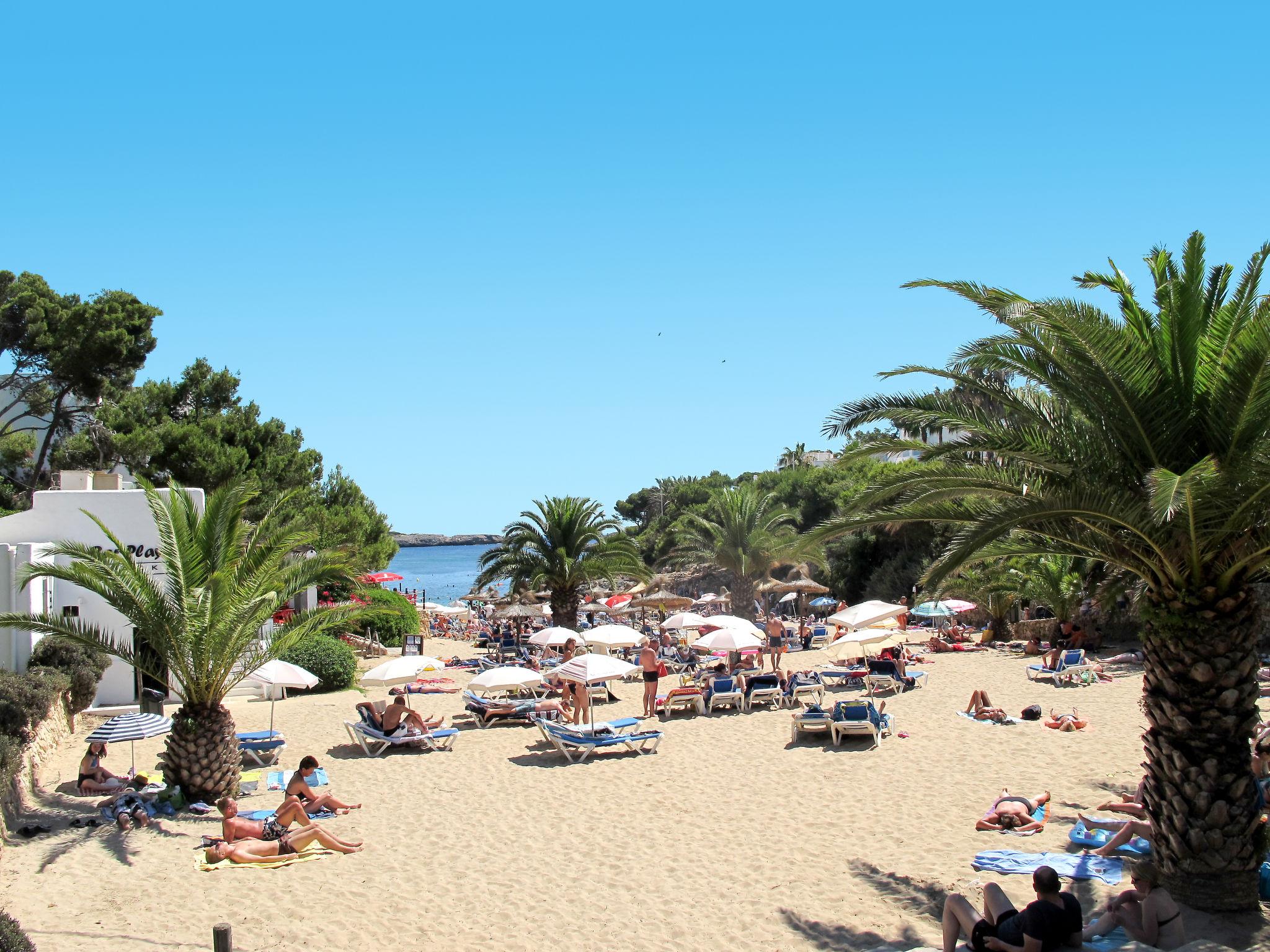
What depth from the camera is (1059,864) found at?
846 cm

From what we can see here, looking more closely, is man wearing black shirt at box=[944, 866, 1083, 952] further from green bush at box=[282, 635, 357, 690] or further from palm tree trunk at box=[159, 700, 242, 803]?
green bush at box=[282, 635, 357, 690]

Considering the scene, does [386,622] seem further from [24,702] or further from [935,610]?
[24,702]

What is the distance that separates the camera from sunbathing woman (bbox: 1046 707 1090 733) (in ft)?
47.8

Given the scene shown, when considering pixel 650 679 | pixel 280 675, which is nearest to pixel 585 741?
pixel 650 679

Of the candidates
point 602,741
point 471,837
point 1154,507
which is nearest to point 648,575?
point 602,741

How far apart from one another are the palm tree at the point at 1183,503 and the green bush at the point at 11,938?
243 inches

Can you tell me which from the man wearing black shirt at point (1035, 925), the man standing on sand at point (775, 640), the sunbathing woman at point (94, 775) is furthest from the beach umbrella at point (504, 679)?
the man wearing black shirt at point (1035, 925)

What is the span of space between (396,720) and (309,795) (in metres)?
3.91

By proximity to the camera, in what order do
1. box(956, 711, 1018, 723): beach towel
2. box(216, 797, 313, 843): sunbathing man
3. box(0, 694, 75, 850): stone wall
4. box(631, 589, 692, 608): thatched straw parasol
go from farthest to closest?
box(631, 589, 692, 608): thatched straw parasol < box(956, 711, 1018, 723): beach towel < box(0, 694, 75, 850): stone wall < box(216, 797, 313, 843): sunbathing man

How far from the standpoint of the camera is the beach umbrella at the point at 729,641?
18.3 meters

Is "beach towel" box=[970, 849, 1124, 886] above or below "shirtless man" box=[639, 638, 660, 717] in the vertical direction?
below

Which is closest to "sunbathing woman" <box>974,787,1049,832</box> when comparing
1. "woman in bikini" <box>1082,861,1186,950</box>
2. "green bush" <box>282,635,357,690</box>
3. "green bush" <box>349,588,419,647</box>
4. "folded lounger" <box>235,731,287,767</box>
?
"woman in bikini" <box>1082,861,1186,950</box>

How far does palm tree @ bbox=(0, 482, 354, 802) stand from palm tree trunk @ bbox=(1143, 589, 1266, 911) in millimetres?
9122

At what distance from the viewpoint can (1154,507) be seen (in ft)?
17.7
